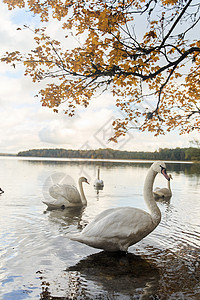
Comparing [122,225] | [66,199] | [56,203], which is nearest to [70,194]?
[66,199]

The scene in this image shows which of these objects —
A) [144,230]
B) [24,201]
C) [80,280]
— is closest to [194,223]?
[144,230]

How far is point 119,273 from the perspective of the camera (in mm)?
5055

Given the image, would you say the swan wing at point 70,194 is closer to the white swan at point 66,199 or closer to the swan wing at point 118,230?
the white swan at point 66,199

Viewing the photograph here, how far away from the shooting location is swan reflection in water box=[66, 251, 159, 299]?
444cm

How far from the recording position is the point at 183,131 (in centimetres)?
1362

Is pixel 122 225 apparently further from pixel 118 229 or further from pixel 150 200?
pixel 150 200

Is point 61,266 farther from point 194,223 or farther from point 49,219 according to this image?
point 194,223

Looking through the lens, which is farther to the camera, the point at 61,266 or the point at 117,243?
the point at 117,243

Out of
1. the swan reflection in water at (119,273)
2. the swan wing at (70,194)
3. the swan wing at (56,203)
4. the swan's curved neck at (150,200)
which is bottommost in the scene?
the swan reflection in water at (119,273)

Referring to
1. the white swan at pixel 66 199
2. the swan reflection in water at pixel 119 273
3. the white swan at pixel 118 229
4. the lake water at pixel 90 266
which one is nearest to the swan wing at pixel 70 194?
the white swan at pixel 66 199

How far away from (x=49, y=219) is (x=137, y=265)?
185 inches

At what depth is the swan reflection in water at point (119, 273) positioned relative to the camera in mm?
4441

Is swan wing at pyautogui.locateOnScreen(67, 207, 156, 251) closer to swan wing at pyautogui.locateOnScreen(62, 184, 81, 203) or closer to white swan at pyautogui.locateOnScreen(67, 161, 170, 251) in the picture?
white swan at pyautogui.locateOnScreen(67, 161, 170, 251)

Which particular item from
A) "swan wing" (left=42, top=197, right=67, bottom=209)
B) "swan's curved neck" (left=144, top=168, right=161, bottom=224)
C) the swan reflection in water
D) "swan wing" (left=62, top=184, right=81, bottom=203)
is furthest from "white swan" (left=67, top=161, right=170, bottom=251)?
"swan wing" (left=42, top=197, right=67, bottom=209)
